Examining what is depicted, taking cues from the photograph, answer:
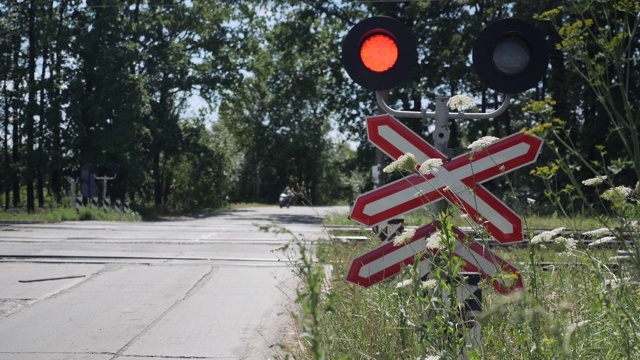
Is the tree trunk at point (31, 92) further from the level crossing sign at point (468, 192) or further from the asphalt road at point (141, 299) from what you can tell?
the level crossing sign at point (468, 192)

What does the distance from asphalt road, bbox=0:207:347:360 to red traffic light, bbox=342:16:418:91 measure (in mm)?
978

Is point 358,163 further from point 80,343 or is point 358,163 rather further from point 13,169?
point 80,343

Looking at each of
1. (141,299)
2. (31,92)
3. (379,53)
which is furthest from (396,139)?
(31,92)

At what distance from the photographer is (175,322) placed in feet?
22.9

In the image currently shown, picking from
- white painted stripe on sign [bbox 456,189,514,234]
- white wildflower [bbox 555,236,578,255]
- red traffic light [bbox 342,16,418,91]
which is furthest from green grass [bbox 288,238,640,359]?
red traffic light [bbox 342,16,418,91]

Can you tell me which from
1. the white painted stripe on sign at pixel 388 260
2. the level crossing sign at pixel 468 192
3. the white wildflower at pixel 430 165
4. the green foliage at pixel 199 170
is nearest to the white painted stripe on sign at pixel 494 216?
the level crossing sign at pixel 468 192

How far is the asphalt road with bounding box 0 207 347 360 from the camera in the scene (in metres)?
5.96

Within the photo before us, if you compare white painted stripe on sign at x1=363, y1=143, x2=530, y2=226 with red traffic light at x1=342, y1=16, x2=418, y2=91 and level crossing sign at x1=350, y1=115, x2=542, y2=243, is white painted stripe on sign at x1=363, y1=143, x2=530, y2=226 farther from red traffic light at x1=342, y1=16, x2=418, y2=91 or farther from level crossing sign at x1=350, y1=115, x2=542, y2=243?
red traffic light at x1=342, y1=16, x2=418, y2=91

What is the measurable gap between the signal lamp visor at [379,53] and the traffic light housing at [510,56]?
1.35 feet

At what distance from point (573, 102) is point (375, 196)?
25.8 m

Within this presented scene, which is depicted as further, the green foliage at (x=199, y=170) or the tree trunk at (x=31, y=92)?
the green foliage at (x=199, y=170)

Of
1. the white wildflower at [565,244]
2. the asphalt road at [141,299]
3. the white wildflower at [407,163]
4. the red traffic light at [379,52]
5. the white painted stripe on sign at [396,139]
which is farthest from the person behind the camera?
the asphalt road at [141,299]

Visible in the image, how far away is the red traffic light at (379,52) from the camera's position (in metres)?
4.04

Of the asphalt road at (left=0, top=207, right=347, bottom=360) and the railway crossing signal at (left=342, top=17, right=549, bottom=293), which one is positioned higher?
the railway crossing signal at (left=342, top=17, right=549, bottom=293)
